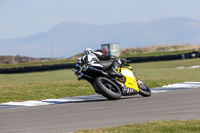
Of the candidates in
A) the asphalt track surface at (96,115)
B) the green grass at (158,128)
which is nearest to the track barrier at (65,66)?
the asphalt track surface at (96,115)

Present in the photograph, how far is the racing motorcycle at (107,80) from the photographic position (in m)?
12.8

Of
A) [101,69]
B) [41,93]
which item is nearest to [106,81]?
[101,69]

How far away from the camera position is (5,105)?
531 inches

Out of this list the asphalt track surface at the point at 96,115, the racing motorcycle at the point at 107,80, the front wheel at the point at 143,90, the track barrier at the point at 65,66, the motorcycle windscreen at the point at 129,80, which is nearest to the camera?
the asphalt track surface at the point at 96,115

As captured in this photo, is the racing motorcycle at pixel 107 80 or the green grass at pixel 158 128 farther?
the racing motorcycle at pixel 107 80

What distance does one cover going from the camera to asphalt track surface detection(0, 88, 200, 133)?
849 cm

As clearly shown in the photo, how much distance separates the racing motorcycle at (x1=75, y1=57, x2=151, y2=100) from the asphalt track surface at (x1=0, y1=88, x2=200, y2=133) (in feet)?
2.44

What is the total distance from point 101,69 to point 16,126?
4.66 meters

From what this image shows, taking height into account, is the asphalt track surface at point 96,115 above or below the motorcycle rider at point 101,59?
below

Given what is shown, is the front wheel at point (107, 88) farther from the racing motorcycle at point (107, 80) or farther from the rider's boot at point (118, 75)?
Result: the rider's boot at point (118, 75)

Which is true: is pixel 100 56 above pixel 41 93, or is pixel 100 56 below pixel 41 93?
above

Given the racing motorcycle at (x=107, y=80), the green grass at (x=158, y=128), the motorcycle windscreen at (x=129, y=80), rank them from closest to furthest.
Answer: the green grass at (x=158, y=128) → the racing motorcycle at (x=107, y=80) → the motorcycle windscreen at (x=129, y=80)

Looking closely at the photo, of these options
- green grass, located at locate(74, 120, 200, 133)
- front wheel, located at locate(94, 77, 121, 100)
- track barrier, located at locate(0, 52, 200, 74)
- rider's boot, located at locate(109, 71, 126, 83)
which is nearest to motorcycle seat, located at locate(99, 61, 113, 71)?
rider's boot, located at locate(109, 71, 126, 83)

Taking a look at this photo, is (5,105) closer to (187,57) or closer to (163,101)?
(163,101)
